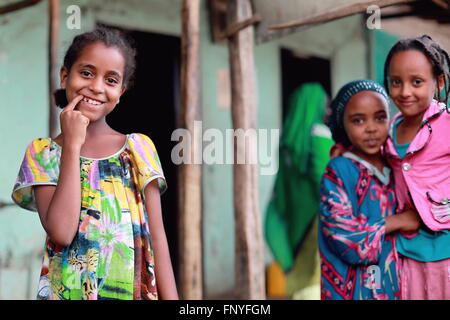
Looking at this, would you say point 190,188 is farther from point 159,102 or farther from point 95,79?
point 159,102

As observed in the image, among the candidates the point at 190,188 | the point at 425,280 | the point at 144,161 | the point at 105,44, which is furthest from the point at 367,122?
the point at 190,188

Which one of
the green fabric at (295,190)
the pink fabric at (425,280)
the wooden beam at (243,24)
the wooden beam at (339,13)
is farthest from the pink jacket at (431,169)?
the green fabric at (295,190)

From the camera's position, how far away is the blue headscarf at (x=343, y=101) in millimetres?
2326

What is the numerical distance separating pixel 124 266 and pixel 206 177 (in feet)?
11.2

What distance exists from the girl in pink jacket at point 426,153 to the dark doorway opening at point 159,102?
3079 millimetres

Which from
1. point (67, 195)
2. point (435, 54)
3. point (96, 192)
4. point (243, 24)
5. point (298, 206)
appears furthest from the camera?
point (298, 206)

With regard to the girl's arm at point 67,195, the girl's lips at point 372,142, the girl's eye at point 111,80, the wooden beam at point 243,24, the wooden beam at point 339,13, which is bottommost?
the girl's arm at point 67,195

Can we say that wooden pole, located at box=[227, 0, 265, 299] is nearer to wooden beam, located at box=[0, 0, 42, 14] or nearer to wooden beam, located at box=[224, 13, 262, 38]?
wooden beam, located at box=[224, 13, 262, 38]

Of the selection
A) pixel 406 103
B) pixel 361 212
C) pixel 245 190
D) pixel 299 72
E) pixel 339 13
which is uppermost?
pixel 299 72

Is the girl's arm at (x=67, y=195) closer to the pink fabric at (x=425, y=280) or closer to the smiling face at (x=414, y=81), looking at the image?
the smiling face at (x=414, y=81)

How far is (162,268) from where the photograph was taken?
1794mm

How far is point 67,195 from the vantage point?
1609 millimetres

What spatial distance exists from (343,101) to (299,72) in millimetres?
3648
